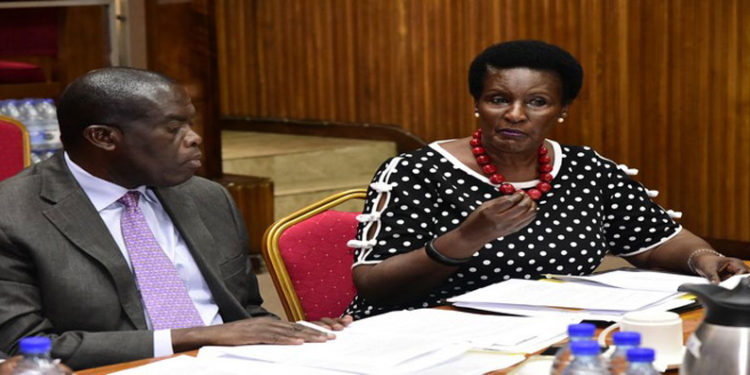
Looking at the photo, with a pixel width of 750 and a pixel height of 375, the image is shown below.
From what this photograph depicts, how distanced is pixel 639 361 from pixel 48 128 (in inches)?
182

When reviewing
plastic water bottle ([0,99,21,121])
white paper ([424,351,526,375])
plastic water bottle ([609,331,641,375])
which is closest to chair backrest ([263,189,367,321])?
white paper ([424,351,526,375])

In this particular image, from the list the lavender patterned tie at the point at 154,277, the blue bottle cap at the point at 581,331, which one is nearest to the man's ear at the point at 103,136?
the lavender patterned tie at the point at 154,277

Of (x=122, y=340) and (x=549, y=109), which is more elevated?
(x=549, y=109)

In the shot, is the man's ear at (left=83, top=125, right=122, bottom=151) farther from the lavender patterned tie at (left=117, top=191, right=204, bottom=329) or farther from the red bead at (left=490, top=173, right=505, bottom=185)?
the red bead at (left=490, top=173, right=505, bottom=185)

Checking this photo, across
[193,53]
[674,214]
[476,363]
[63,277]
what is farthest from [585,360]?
[193,53]

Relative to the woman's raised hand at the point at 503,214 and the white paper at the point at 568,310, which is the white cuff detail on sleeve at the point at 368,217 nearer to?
the woman's raised hand at the point at 503,214

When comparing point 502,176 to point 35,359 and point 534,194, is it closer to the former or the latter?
point 534,194

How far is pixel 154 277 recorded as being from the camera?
2.57 metres

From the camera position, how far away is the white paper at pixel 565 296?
2.48 m

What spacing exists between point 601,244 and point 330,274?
69cm

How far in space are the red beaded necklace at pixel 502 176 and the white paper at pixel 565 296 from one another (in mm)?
460

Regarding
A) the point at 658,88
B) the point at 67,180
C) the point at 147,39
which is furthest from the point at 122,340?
the point at 658,88

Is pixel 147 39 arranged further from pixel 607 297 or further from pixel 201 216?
pixel 607 297

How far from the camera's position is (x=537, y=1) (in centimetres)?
712
